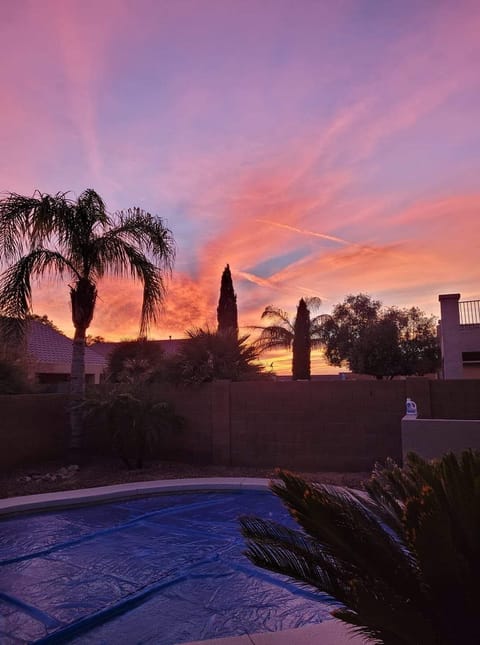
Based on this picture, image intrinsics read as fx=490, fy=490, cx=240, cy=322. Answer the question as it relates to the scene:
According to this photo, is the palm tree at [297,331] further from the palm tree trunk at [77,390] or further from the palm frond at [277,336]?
the palm tree trunk at [77,390]

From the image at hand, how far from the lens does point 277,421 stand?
435 inches

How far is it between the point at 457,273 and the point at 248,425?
973 cm

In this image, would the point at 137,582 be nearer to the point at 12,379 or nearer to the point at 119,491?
the point at 119,491

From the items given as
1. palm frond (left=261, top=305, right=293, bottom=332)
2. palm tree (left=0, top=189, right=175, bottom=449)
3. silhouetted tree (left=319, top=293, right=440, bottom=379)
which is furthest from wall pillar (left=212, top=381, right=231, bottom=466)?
palm frond (left=261, top=305, right=293, bottom=332)

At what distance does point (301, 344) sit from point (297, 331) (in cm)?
87

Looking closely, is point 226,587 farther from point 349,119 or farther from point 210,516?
point 349,119

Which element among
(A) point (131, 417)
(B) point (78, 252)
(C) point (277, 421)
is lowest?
(C) point (277, 421)

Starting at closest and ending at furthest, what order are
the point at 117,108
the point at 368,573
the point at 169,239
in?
1. the point at 368,573
2. the point at 117,108
3. the point at 169,239

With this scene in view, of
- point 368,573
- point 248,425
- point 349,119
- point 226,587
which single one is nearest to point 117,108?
point 349,119

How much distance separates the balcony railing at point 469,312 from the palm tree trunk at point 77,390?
17.2m

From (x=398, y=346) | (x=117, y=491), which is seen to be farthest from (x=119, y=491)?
(x=398, y=346)

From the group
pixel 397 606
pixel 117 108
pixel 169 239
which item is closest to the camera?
pixel 397 606

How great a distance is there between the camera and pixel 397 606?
7.80 ft

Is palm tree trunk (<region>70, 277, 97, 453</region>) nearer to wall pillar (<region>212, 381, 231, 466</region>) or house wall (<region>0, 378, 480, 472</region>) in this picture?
house wall (<region>0, 378, 480, 472</region>)
